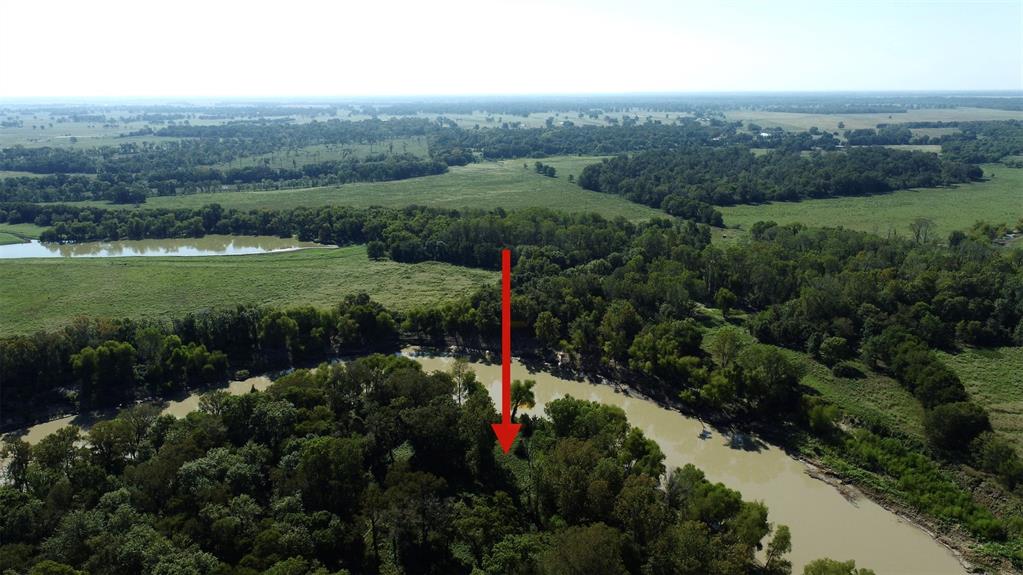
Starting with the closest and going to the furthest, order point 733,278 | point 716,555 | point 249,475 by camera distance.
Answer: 1. point 716,555
2. point 249,475
3. point 733,278

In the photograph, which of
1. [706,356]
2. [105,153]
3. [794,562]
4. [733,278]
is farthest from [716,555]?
[105,153]

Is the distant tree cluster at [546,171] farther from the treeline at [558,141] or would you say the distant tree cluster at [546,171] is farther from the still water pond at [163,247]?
the still water pond at [163,247]

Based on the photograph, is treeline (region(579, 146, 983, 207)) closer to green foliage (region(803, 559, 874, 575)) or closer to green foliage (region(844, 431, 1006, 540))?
green foliage (region(844, 431, 1006, 540))

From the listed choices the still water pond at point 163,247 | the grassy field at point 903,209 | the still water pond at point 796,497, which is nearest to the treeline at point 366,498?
the still water pond at point 796,497

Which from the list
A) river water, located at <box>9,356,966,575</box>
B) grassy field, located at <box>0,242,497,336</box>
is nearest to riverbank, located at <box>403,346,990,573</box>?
river water, located at <box>9,356,966,575</box>

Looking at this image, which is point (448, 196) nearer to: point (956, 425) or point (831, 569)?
point (956, 425)

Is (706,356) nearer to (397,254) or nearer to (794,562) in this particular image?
(794,562)
